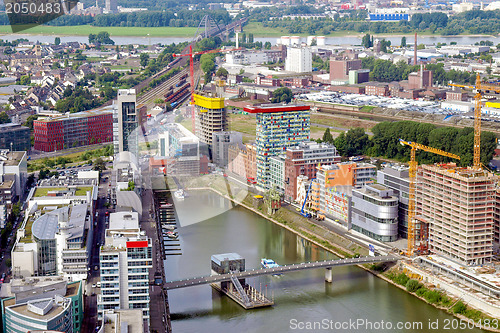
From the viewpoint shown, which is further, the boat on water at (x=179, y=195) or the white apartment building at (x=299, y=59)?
the white apartment building at (x=299, y=59)

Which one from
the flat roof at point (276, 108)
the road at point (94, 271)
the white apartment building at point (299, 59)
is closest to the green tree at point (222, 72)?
the white apartment building at point (299, 59)

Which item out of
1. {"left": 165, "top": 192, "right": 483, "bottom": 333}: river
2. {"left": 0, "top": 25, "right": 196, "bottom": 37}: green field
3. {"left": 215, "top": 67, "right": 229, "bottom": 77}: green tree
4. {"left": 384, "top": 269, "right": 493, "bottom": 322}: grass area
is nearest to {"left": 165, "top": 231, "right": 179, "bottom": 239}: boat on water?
{"left": 165, "top": 192, "right": 483, "bottom": 333}: river

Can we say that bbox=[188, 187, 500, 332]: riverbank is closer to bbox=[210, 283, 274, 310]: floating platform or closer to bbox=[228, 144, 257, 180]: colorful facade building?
bbox=[228, 144, 257, 180]: colorful facade building

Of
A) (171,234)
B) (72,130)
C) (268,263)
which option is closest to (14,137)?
(72,130)

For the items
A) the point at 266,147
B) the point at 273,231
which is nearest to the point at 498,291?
the point at 273,231

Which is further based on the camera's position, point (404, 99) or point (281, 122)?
point (404, 99)

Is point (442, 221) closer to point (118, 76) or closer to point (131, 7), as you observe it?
point (118, 76)

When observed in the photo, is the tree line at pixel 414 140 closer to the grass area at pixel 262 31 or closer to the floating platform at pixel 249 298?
the floating platform at pixel 249 298
